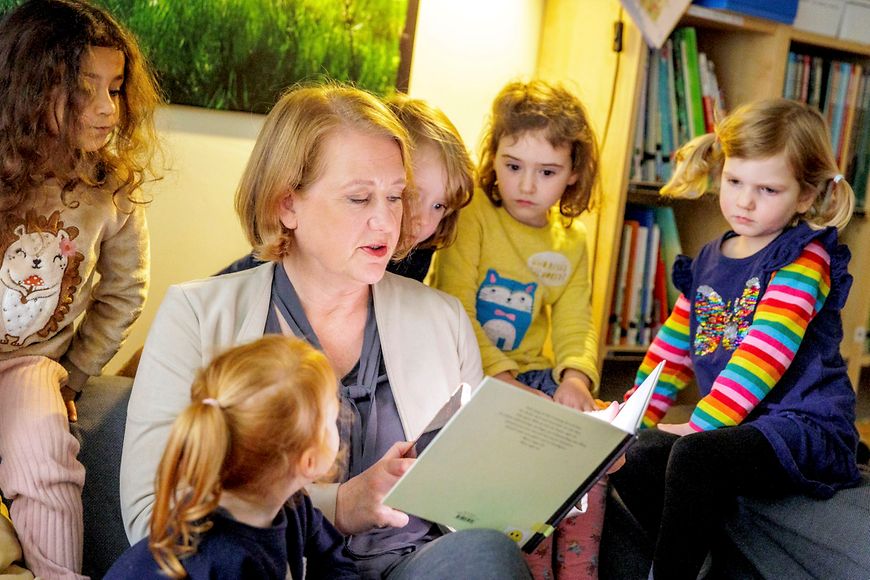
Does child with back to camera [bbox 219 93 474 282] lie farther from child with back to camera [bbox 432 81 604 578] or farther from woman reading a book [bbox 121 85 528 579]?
child with back to camera [bbox 432 81 604 578]

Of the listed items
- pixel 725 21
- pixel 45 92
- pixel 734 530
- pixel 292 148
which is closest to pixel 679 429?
pixel 734 530

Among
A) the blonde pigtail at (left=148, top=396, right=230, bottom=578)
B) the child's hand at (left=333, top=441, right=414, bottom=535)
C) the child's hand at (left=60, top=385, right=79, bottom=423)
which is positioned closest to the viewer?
the blonde pigtail at (left=148, top=396, right=230, bottom=578)

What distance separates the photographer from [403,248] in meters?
1.60

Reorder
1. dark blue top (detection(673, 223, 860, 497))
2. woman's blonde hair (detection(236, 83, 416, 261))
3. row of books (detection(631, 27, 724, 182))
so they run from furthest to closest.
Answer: row of books (detection(631, 27, 724, 182)), dark blue top (detection(673, 223, 860, 497)), woman's blonde hair (detection(236, 83, 416, 261))

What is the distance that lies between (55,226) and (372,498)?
2.45 feet

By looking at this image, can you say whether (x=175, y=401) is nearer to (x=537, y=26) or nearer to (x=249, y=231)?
(x=249, y=231)

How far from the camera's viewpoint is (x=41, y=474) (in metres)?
1.37

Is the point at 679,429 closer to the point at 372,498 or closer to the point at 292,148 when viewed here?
the point at 372,498

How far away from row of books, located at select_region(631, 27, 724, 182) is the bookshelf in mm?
53

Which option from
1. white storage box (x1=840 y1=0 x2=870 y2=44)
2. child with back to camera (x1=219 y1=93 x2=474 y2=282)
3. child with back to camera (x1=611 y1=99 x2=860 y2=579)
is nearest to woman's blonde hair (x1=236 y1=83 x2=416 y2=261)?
child with back to camera (x1=219 y1=93 x2=474 y2=282)

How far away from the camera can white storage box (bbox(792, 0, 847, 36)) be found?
2447mm

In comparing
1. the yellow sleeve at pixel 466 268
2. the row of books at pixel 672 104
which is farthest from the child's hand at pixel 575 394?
the row of books at pixel 672 104

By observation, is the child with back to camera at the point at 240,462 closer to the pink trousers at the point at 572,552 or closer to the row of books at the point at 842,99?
the pink trousers at the point at 572,552

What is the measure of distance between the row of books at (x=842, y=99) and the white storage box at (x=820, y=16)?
0.28 ft
